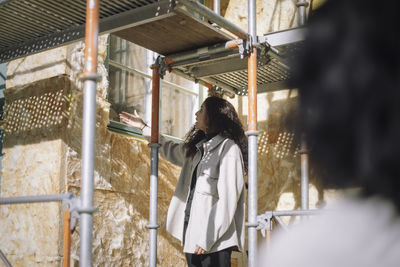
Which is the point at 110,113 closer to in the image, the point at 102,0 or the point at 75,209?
the point at 102,0

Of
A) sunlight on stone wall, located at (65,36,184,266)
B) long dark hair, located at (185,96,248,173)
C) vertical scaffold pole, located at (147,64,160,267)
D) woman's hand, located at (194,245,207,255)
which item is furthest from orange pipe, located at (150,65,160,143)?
woman's hand, located at (194,245,207,255)

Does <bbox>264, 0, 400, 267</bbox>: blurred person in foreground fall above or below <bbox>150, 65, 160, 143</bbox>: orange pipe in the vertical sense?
below

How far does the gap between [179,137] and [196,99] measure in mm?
530

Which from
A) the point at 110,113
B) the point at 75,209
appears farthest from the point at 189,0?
the point at 110,113

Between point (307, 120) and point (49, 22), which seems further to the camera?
point (49, 22)

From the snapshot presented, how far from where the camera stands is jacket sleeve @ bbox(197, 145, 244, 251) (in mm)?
3525

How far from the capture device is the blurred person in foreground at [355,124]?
49cm

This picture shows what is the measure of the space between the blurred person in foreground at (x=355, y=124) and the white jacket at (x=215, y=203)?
3040 millimetres

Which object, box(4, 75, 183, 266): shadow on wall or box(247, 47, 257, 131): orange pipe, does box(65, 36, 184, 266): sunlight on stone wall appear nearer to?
box(4, 75, 183, 266): shadow on wall

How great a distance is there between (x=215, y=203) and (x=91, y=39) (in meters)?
1.73

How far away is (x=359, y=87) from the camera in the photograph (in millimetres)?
499


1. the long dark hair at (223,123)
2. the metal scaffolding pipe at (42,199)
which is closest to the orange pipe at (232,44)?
the long dark hair at (223,123)

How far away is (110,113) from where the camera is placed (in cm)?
475

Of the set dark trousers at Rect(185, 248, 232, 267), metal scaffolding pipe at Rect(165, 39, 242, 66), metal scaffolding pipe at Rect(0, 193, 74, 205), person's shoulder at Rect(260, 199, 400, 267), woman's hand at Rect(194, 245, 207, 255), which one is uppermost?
metal scaffolding pipe at Rect(165, 39, 242, 66)
